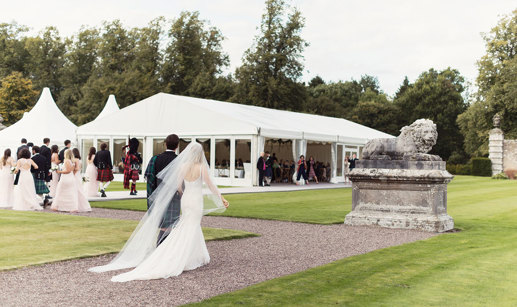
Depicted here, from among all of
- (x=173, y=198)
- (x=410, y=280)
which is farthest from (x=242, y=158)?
(x=410, y=280)

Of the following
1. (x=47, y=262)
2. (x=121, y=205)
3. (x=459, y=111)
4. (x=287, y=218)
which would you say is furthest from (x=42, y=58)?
(x=47, y=262)

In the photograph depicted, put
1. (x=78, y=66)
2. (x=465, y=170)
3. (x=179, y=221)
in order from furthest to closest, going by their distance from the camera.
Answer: (x=78, y=66), (x=465, y=170), (x=179, y=221)

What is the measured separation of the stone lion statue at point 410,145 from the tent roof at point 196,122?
13.6 meters

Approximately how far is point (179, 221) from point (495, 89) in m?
44.5

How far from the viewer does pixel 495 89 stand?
1810 inches

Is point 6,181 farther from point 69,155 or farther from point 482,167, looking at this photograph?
point 482,167

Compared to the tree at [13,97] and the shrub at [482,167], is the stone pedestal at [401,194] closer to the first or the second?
the shrub at [482,167]

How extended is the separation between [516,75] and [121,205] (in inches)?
1518

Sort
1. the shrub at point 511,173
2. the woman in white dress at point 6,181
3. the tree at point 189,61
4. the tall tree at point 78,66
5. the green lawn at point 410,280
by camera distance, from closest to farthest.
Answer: the green lawn at point 410,280 < the woman in white dress at point 6,181 < the shrub at point 511,173 < the tree at point 189,61 < the tall tree at point 78,66

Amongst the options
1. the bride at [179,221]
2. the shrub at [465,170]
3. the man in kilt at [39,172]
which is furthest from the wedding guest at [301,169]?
the shrub at [465,170]

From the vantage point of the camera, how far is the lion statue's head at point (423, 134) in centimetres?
1129

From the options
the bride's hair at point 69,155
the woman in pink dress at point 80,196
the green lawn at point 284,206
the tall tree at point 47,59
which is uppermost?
the tall tree at point 47,59

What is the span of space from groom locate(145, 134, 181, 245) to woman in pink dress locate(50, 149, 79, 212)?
22.5 feet

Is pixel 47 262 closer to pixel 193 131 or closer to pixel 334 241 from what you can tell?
pixel 334 241
